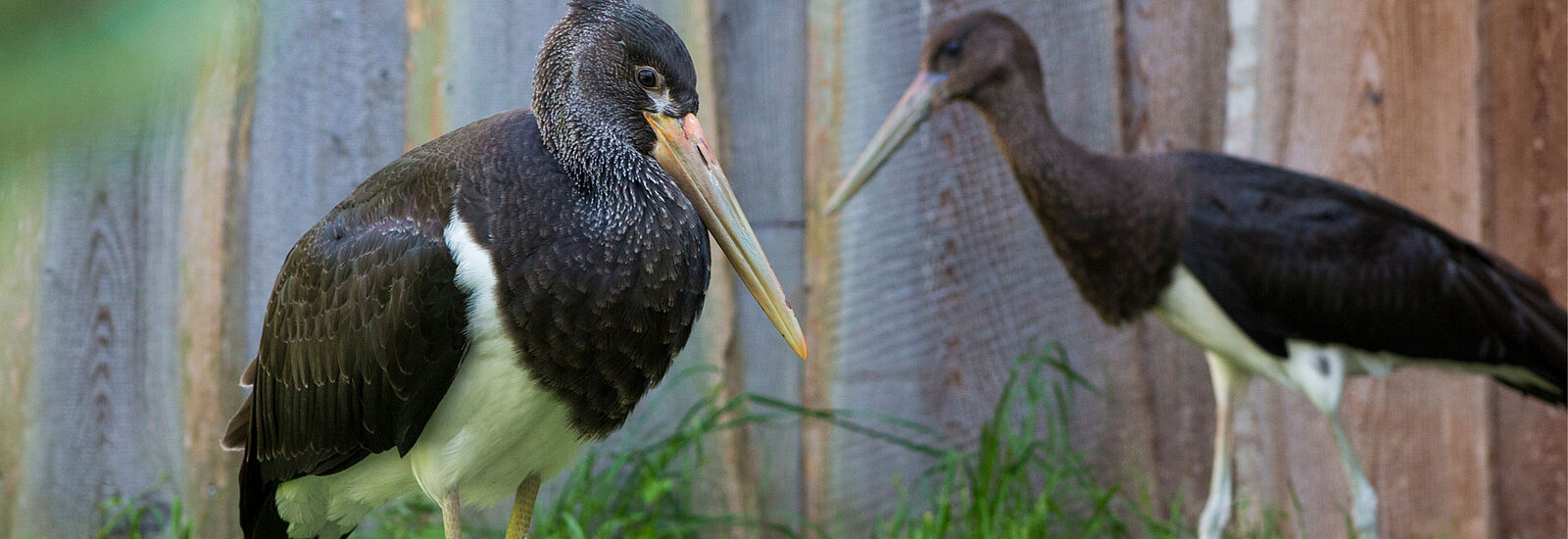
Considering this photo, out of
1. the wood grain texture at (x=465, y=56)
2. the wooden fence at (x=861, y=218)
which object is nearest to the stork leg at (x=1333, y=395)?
the wooden fence at (x=861, y=218)

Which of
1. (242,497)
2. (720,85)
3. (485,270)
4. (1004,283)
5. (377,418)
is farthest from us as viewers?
(1004,283)

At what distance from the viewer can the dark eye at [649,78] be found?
7.11ft

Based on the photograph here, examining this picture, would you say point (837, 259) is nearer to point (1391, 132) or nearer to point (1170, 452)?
point (1170, 452)

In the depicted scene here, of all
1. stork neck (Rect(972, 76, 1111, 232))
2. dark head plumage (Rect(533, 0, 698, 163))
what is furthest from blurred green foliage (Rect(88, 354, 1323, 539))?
dark head plumage (Rect(533, 0, 698, 163))

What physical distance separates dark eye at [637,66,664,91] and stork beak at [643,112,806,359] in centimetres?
5

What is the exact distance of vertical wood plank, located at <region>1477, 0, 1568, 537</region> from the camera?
365cm

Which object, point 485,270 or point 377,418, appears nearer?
point 485,270

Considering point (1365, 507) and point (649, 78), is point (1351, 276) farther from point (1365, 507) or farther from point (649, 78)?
point (649, 78)

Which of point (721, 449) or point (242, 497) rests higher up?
point (242, 497)

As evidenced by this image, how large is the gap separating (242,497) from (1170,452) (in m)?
2.58

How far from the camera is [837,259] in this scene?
3588 mm

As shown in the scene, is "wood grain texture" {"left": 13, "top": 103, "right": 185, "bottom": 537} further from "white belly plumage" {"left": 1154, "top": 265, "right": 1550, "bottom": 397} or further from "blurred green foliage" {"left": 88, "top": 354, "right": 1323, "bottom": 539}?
"white belly plumage" {"left": 1154, "top": 265, "right": 1550, "bottom": 397}

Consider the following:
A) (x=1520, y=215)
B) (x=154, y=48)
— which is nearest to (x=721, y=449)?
(x=154, y=48)

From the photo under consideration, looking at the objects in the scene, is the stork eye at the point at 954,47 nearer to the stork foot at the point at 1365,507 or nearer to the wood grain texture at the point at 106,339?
the stork foot at the point at 1365,507
